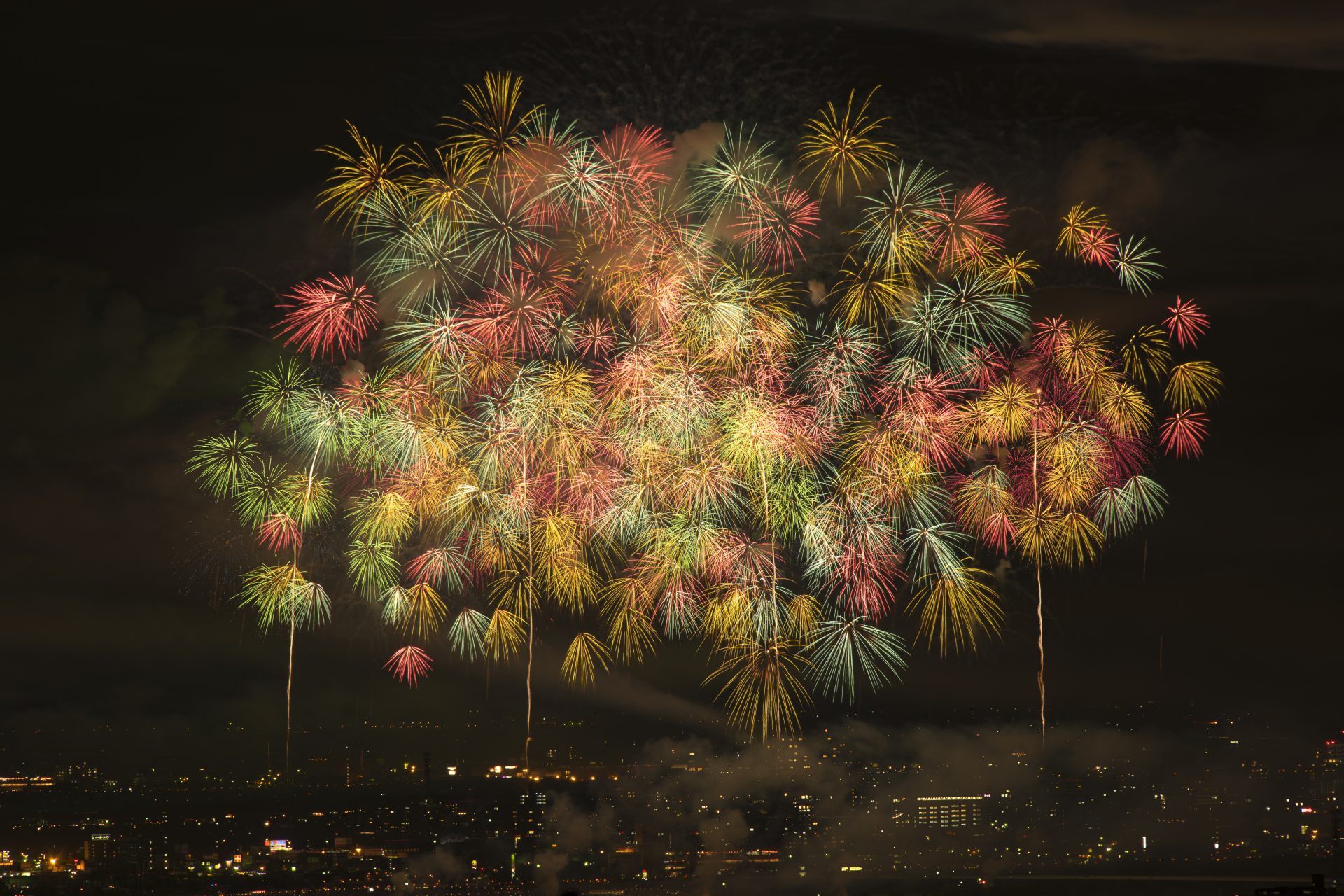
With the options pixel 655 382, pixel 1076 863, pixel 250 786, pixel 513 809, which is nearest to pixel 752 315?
pixel 655 382

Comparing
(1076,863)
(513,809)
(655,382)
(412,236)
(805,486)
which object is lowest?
(1076,863)

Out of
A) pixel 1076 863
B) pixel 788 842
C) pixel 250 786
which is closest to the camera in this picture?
pixel 250 786

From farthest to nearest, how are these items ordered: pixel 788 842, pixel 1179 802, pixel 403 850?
pixel 1179 802 < pixel 788 842 < pixel 403 850

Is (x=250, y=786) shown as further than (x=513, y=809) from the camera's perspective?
No

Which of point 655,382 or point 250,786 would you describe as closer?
point 655,382

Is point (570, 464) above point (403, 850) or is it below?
above

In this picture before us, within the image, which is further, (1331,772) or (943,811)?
(943,811)

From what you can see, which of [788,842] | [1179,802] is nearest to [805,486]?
[788,842]

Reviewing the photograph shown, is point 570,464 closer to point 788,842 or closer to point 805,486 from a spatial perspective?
point 805,486

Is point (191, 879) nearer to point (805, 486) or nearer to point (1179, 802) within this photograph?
point (805, 486)
